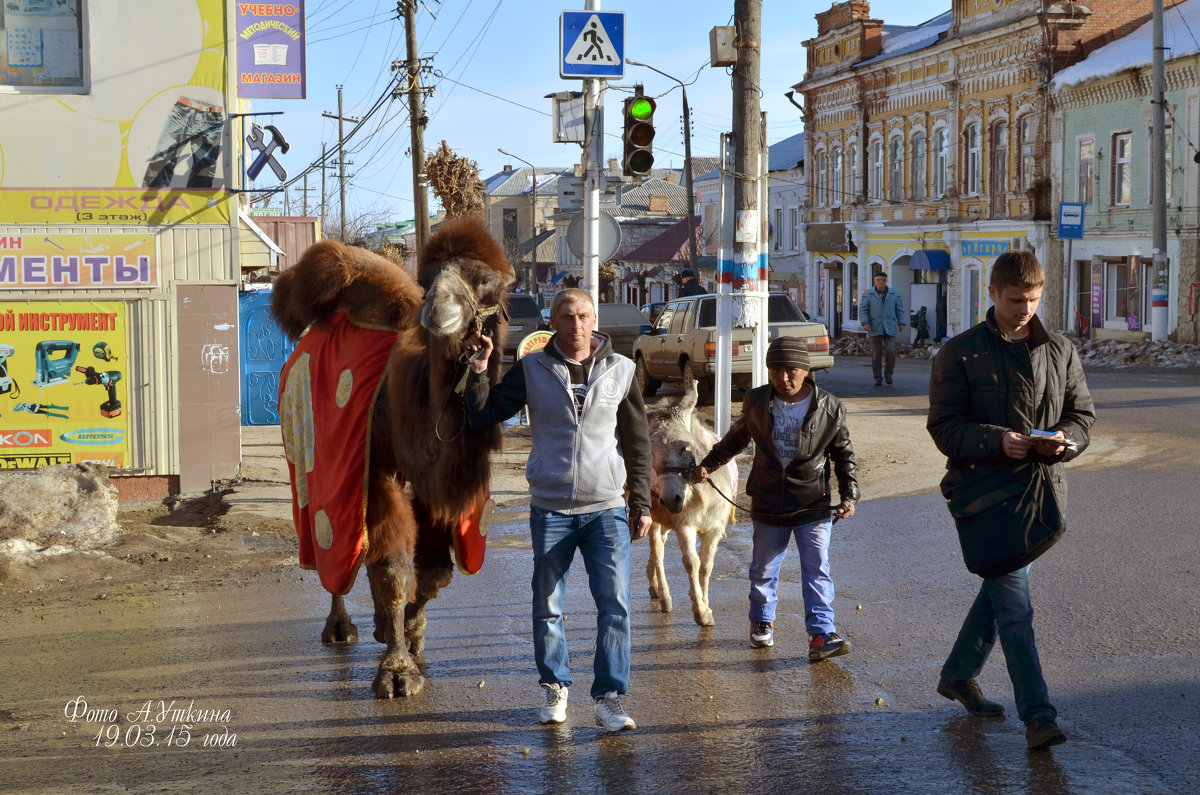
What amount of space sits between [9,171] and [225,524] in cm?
379

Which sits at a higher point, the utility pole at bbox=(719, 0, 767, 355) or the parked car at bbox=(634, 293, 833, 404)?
the utility pole at bbox=(719, 0, 767, 355)

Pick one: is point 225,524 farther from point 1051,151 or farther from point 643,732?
point 1051,151

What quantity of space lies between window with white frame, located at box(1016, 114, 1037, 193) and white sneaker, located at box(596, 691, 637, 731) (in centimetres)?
3501

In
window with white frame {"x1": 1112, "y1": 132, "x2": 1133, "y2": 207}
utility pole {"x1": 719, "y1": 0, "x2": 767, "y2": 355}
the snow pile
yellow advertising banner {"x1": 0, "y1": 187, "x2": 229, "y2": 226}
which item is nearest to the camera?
the snow pile

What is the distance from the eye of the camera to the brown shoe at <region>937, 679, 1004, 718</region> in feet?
16.9

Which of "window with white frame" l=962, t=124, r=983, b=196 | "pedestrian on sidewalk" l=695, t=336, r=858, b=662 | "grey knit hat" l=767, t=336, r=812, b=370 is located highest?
"window with white frame" l=962, t=124, r=983, b=196

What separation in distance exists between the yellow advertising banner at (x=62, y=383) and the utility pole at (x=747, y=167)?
590 centimetres

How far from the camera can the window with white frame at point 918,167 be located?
141ft

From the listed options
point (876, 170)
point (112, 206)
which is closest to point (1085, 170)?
point (876, 170)

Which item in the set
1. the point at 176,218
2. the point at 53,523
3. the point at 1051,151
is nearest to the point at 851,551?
the point at 53,523

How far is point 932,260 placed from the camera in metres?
40.5

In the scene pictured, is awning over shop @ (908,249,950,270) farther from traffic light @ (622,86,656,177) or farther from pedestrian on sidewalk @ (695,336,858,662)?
pedestrian on sidewalk @ (695,336,858,662)

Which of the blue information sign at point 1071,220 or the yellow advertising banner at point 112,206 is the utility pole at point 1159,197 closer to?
the blue information sign at point 1071,220

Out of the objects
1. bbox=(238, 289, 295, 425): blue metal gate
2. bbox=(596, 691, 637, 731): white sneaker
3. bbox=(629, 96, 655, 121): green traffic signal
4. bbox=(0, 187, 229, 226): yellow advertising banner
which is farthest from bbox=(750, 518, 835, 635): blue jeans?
bbox=(238, 289, 295, 425): blue metal gate
